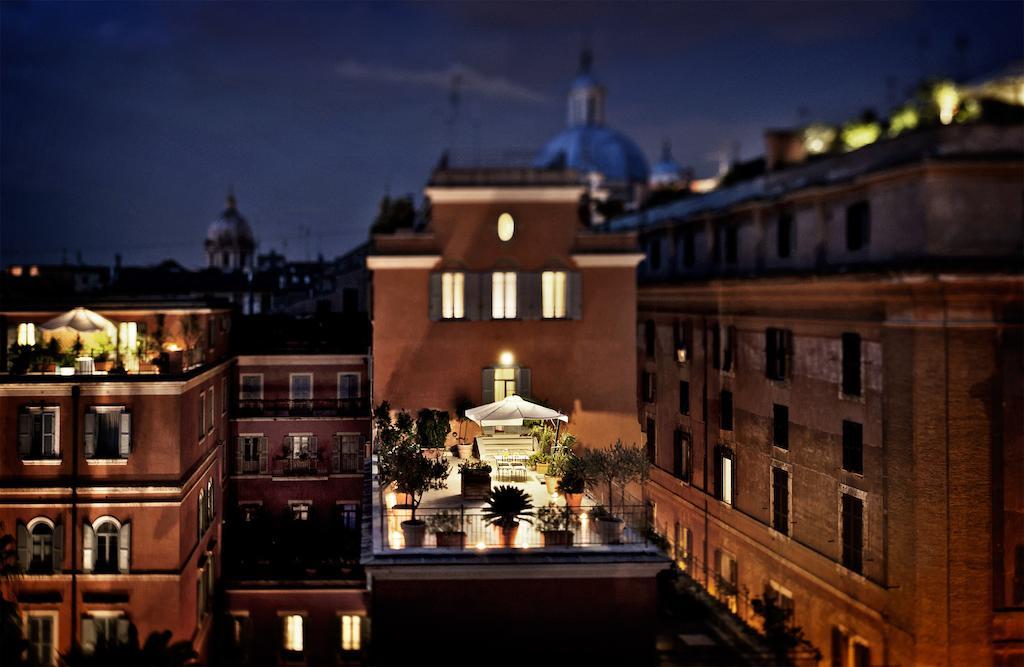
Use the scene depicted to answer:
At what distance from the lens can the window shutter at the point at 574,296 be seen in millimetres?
28469

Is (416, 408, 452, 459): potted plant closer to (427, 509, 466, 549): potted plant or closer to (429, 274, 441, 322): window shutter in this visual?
(429, 274, 441, 322): window shutter

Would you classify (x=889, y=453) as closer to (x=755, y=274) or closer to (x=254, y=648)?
(x=755, y=274)

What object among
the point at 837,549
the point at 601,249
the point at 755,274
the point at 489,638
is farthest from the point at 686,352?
the point at 489,638

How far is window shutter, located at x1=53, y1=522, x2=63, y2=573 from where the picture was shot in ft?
93.9

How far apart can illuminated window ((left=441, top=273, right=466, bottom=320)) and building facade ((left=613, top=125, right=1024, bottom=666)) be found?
8809 millimetres

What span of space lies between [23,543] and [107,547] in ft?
8.16

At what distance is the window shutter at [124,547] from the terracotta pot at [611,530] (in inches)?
696

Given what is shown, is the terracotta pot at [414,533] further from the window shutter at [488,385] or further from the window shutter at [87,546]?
the window shutter at [87,546]

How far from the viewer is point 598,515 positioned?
18266 mm

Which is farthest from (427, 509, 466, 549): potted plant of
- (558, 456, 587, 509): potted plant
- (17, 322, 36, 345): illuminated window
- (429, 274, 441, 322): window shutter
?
(17, 322, 36, 345): illuminated window

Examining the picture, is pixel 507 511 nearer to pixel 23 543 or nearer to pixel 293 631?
pixel 23 543

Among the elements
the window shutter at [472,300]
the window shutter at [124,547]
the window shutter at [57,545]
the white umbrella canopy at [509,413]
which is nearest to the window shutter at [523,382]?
the window shutter at [472,300]

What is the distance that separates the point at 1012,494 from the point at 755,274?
10.8m

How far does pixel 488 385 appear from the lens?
28500 mm
